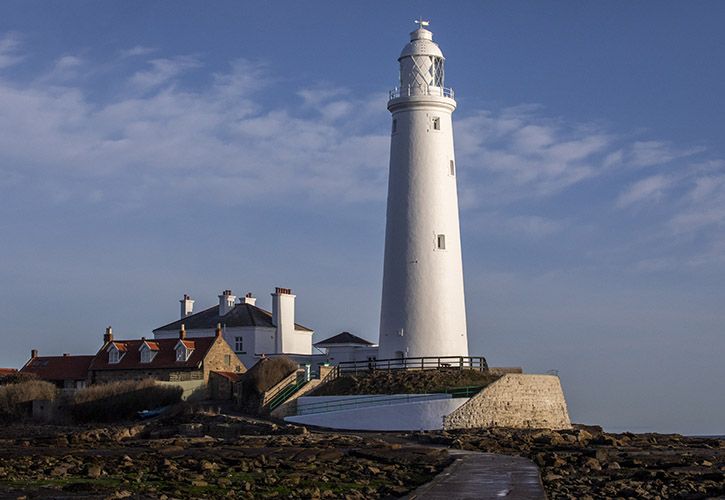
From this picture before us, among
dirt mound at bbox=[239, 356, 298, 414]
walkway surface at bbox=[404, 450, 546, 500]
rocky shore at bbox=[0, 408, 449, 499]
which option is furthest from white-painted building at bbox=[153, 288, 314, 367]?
walkway surface at bbox=[404, 450, 546, 500]

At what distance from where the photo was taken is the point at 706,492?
65.5 feet

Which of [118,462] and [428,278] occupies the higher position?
[428,278]

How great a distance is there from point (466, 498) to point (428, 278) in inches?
932

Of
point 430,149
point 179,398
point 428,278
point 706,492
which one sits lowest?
point 706,492

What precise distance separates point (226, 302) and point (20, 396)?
40.9ft

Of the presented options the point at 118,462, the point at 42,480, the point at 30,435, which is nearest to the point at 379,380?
the point at 30,435

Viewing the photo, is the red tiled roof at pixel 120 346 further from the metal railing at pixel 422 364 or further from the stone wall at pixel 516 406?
the stone wall at pixel 516 406

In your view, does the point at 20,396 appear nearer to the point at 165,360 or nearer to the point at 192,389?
the point at 165,360

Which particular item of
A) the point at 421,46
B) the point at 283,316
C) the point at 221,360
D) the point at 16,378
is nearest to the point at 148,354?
the point at 221,360

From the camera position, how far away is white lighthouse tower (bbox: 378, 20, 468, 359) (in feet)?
135

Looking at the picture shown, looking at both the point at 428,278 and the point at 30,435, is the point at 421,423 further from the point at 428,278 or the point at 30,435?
the point at 30,435

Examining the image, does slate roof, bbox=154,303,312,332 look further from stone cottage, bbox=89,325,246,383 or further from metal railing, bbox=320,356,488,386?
metal railing, bbox=320,356,488,386

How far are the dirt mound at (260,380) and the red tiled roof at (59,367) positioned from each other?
9241mm

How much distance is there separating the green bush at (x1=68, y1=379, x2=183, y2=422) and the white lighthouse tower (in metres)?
8.50
